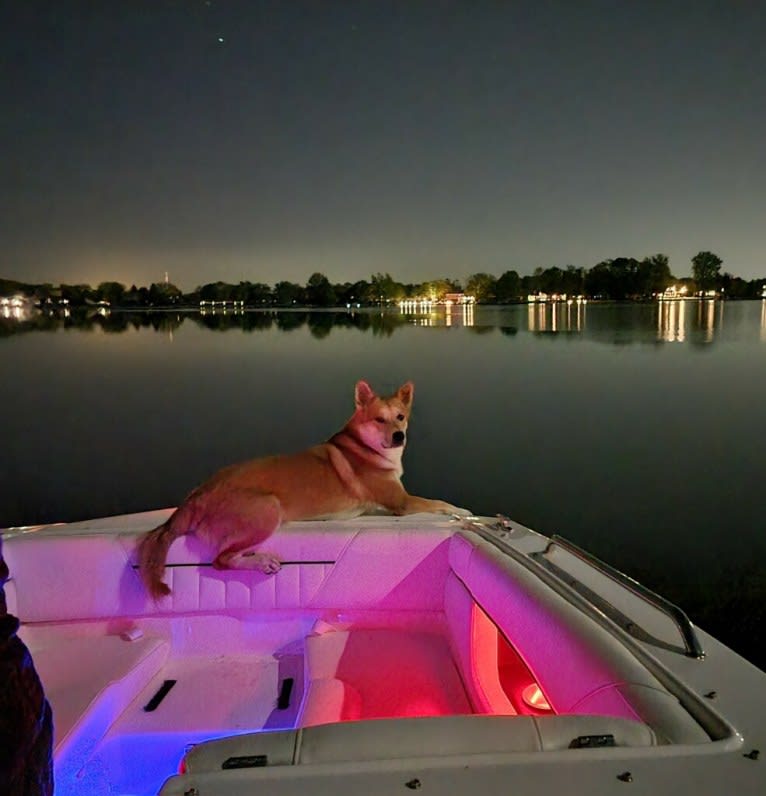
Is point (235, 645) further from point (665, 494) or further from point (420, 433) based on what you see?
point (420, 433)

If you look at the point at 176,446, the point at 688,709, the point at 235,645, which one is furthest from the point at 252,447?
the point at 688,709

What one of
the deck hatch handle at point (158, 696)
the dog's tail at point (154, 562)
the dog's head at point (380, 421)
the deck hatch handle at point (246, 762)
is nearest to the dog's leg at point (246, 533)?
the dog's tail at point (154, 562)

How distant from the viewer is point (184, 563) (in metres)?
2.96

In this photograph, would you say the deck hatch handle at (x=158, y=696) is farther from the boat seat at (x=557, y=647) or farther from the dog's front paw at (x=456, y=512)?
the dog's front paw at (x=456, y=512)

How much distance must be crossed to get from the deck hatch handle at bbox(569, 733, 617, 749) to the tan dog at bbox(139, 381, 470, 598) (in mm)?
1984

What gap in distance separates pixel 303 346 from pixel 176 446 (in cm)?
2334

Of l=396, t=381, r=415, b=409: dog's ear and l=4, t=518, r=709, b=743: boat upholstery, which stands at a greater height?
l=396, t=381, r=415, b=409: dog's ear

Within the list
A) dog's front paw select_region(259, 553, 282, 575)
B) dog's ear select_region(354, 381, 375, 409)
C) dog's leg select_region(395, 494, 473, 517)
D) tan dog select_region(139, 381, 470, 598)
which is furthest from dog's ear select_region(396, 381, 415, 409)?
dog's front paw select_region(259, 553, 282, 575)

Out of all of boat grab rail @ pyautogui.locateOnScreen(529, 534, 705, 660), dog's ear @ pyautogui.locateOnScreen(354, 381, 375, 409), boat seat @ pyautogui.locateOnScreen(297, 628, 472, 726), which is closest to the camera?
boat grab rail @ pyautogui.locateOnScreen(529, 534, 705, 660)

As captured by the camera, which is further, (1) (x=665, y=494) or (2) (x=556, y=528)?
(1) (x=665, y=494)

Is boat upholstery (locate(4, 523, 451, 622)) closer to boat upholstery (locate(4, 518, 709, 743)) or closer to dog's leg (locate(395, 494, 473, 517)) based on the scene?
boat upholstery (locate(4, 518, 709, 743))

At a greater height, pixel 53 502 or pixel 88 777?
pixel 88 777

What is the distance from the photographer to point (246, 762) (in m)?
1.21

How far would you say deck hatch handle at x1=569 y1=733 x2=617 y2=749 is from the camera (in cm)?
127
